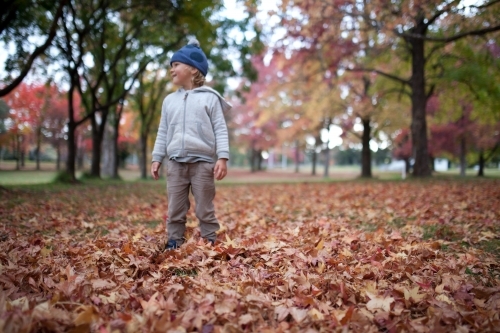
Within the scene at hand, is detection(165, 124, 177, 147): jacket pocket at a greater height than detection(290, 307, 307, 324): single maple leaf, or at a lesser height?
greater

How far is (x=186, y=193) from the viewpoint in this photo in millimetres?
3279

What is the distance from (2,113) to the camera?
1658cm

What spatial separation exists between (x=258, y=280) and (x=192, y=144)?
1388 millimetres

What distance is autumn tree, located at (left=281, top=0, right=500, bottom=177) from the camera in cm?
802

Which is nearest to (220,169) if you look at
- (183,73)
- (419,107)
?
(183,73)

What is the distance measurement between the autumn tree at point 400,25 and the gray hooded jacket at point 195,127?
18.9 ft

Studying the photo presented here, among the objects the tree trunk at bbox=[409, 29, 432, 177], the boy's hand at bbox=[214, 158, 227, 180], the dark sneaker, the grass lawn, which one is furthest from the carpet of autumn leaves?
the grass lawn

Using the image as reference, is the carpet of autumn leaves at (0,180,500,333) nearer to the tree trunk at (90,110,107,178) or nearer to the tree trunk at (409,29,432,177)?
the tree trunk at (409,29,432,177)

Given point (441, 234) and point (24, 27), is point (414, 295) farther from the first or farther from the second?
point (24, 27)

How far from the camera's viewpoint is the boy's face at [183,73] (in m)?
3.24

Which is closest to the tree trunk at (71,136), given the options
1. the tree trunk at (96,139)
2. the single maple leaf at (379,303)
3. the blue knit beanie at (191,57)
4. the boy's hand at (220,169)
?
the tree trunk at (96,139)

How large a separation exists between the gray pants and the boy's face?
0.78 meters

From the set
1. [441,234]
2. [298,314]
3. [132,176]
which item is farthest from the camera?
[132,176]

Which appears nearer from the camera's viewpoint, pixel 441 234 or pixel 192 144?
pixel 192 144
